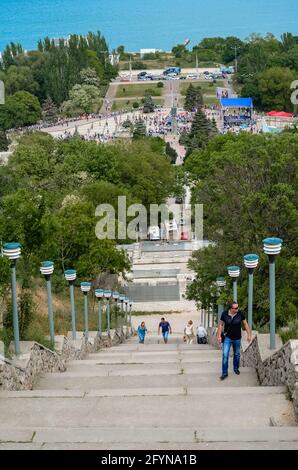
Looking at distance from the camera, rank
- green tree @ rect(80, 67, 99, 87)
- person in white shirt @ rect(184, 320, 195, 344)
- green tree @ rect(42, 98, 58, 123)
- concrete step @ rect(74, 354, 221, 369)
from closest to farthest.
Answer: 1. concrete step @ rect(74, 354, 221, 369)
2. person in white shirt @ rect(184, 320, 195, 344)
3. green tree @ rect(42, 98, 58, 123)
4. green tree @ rect(80, 67, 99, 87)

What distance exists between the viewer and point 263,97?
8356cm

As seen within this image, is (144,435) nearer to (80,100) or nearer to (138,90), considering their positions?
(80,100)

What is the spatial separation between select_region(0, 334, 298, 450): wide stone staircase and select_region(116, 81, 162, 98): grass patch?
286ft

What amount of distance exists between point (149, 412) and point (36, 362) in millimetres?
2547

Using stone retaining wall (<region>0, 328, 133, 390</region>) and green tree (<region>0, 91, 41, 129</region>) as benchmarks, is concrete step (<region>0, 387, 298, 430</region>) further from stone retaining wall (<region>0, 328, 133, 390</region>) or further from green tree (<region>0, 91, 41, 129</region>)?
green tree (<region>0, 91, 41, 129</region>)

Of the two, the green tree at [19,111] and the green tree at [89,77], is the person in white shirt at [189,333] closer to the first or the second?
the green tree at [19,111]

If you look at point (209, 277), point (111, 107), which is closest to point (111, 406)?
point (209, 277)

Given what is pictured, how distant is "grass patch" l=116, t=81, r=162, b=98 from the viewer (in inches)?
3752

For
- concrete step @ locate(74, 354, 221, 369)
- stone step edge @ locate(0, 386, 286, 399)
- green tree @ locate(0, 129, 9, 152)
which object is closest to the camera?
stone step edge @ locate(0, 386, 286, 399)

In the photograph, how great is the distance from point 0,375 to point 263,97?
7927cm

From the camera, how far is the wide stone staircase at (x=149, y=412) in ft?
15.6

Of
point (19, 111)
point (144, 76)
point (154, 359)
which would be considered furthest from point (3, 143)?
point (154, 359)

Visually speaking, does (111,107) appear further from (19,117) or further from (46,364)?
(46,364)

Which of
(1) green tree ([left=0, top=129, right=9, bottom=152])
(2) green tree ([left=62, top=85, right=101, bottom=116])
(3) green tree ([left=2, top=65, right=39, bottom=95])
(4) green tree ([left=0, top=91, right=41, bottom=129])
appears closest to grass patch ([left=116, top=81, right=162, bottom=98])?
(2) green tree ([left=62, top=85, right=101, bottom=116])
